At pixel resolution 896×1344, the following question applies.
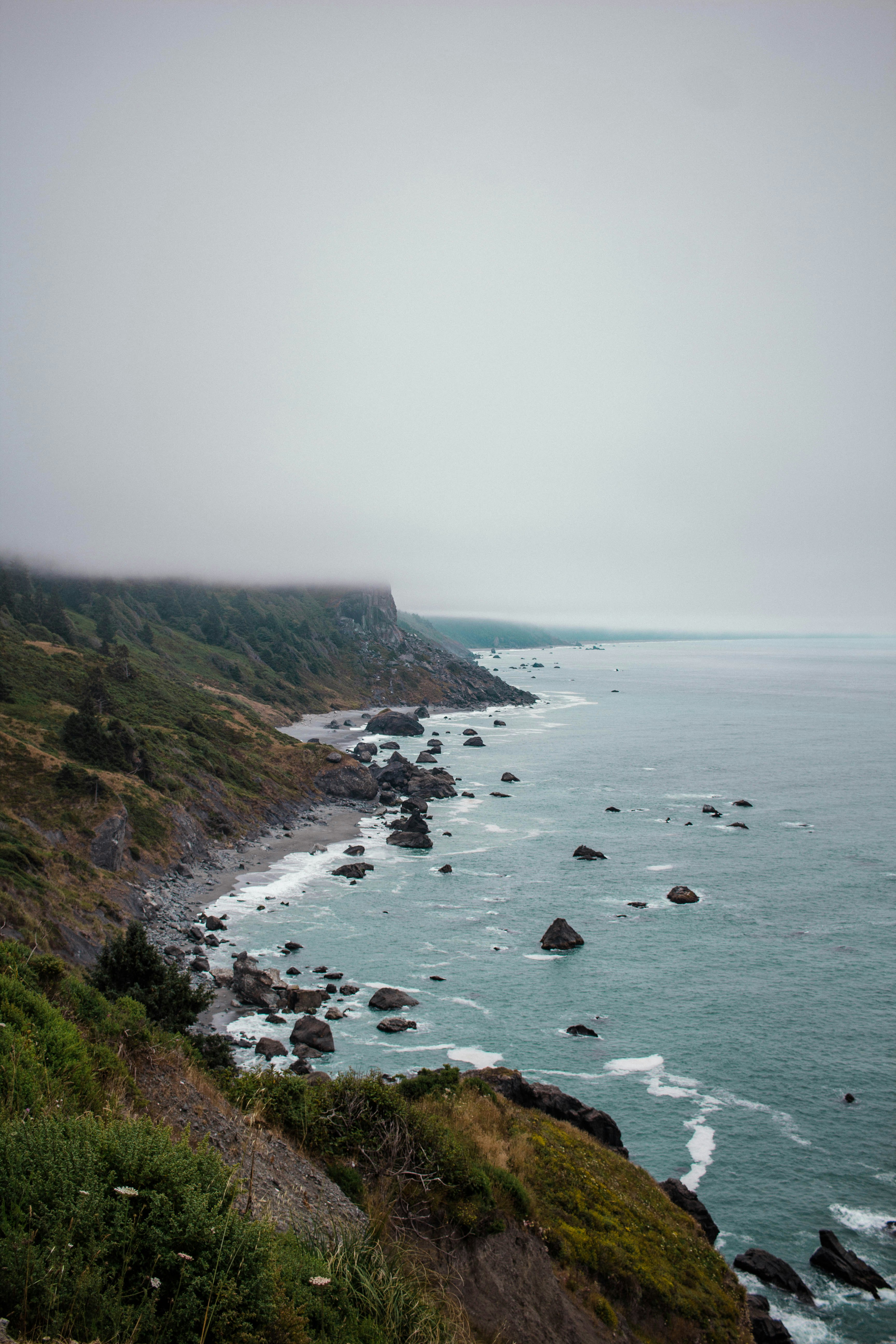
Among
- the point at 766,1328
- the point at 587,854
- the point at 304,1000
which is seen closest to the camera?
the point at 766,1328

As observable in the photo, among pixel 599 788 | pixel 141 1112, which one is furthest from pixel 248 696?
pixel 141 1112

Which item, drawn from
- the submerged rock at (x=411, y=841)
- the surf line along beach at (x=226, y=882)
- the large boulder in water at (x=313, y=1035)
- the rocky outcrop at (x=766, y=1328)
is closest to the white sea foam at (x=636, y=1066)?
the surf line along beach at (x=226, y=882)

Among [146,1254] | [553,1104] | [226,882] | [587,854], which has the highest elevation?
[146,1254]

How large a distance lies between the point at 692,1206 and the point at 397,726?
152 m

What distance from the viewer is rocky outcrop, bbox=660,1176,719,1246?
30.1 metres

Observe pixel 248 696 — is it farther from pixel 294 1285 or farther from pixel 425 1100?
pixel 294 1285

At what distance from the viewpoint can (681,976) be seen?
5544cm

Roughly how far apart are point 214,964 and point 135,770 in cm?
3484

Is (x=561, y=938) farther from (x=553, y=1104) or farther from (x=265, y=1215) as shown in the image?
(x=265, y=1215)

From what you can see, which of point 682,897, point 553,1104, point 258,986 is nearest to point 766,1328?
point 553,1104

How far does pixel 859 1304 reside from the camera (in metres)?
28.0

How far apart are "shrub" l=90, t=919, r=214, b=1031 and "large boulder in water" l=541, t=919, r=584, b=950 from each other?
35000mm

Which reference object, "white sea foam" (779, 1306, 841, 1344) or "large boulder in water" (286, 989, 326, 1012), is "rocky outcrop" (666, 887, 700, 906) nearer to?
"large boulder in water" (286, 989, 326, 1012)

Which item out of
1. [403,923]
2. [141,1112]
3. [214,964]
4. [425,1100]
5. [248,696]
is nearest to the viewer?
[141,1112]
